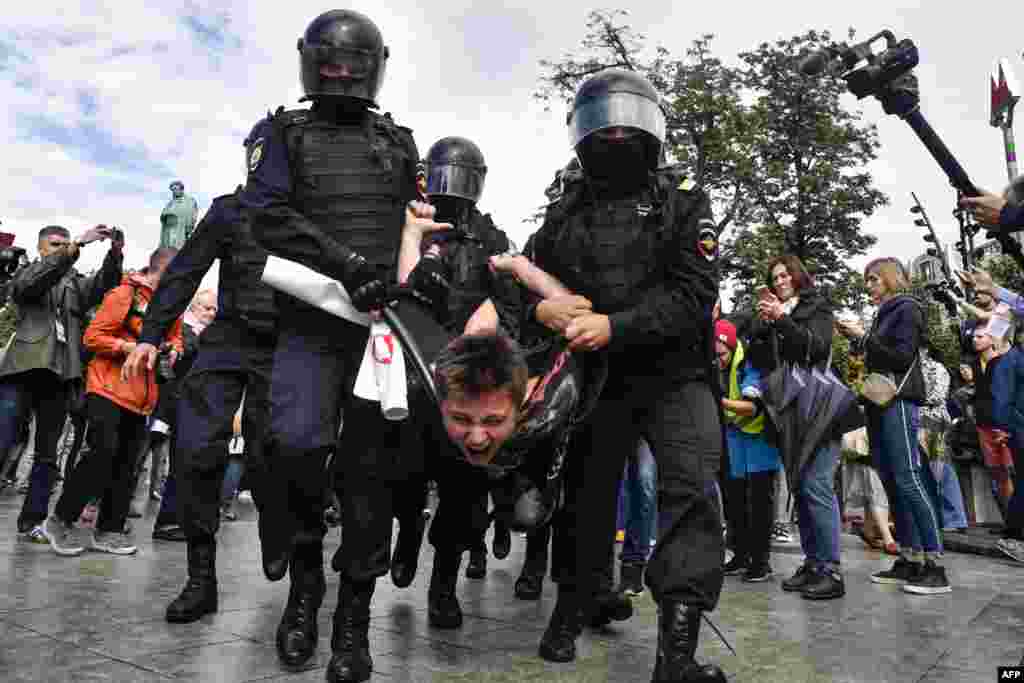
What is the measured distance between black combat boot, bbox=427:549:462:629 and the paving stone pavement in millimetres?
71

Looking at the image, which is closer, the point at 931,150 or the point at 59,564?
the point at 931,150

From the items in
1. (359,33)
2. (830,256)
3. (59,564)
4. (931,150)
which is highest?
(830,256)

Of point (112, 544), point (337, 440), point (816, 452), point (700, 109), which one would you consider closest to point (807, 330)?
point (816, 452)

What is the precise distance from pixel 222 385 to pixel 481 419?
1863 mm

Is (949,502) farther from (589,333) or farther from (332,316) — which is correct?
(332,316)

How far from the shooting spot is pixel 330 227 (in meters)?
3.36

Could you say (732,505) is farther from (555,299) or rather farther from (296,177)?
(296,177)

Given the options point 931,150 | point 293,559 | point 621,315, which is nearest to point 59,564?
point 293,559

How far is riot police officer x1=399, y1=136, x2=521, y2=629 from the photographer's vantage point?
3.58 meters

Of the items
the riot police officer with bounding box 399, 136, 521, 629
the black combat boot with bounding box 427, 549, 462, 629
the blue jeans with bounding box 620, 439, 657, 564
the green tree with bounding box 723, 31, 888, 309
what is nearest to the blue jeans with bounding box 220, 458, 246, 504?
the blue jeans with bounding box 620, 439, 657, 564

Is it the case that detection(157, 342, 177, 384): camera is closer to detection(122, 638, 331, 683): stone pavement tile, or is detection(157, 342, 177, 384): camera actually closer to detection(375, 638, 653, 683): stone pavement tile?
detection(122, 638, 331, 683): stone pavement tile

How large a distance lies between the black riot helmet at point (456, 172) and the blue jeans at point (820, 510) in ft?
8.95

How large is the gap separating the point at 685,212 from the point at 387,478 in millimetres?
1443

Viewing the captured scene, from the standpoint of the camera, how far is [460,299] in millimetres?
4328
